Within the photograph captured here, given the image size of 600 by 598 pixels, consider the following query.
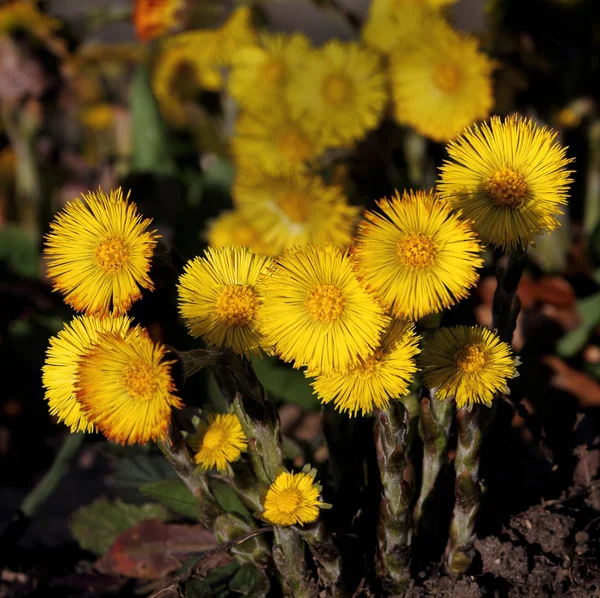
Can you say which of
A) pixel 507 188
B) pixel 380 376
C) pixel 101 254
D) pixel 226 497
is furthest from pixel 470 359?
pixel 226 497

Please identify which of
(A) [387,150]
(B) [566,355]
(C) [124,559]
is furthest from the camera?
(A) [387,150]

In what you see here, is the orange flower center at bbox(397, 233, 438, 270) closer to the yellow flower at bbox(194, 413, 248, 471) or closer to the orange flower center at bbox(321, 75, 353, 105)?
the yellow flower at bbox(194, 413, 248, 471)

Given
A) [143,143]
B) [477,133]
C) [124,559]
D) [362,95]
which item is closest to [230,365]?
[477,133]

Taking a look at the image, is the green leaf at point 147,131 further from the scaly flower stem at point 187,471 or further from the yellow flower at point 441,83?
the scaly flower stem at point 187,471

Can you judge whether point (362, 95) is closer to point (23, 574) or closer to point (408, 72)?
point (408, 72)

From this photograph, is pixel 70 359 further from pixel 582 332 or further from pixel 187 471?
pixel 582 332

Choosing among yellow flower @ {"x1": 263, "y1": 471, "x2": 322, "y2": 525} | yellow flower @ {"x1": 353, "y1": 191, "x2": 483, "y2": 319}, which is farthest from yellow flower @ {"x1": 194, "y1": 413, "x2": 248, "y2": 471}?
yellow flower @ {"x1": 353, "y1": 191, "x2": 483, "y2": 319}

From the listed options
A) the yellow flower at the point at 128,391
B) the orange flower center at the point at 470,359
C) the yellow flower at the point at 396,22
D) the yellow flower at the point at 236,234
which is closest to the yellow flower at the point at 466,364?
the orange flower center at the point at 470,359
